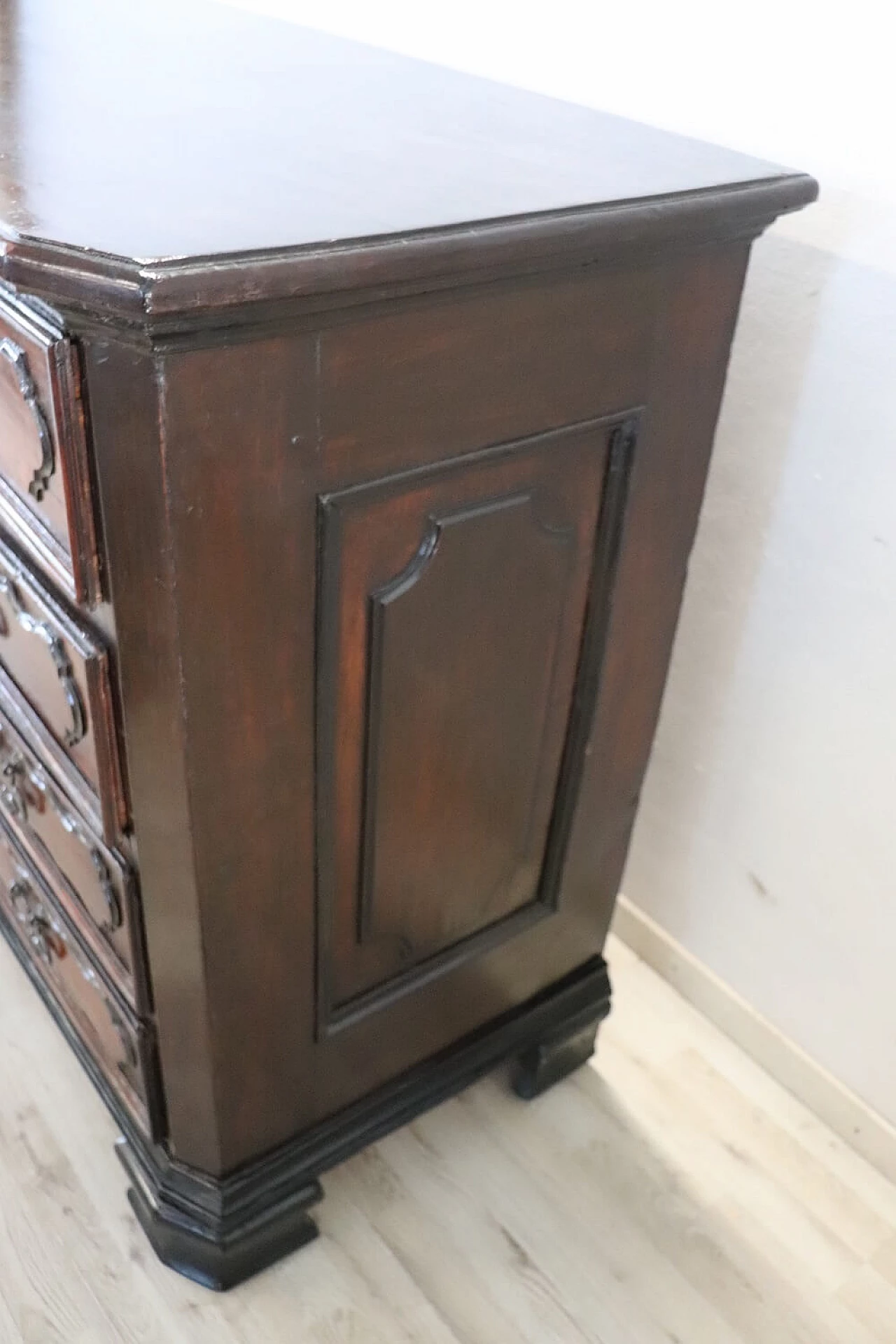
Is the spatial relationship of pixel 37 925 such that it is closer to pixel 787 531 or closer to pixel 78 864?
pixel 78 864

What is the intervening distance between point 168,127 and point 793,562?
697 mm

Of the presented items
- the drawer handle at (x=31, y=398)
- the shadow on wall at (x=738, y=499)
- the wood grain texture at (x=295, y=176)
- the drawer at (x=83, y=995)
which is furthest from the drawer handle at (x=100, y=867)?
the shadow on wall at (x=738, y=499)

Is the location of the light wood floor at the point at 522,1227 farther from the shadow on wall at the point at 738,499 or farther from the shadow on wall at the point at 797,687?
the shadow on wall at the point at 738,499

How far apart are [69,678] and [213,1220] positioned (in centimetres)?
55

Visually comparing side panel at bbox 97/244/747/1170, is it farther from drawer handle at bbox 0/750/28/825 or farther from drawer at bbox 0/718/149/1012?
drawer handle at bbox 0/750/28/825

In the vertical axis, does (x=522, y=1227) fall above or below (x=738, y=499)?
below

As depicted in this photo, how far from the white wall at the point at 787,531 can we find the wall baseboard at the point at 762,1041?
0.02 metres

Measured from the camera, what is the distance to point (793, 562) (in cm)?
113

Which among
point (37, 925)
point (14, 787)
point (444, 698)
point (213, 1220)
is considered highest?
point (444, 698)

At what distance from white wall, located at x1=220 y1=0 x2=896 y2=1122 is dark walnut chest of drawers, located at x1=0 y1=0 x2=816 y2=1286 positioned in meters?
0.16

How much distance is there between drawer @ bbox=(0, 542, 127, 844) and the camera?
0.79 meters

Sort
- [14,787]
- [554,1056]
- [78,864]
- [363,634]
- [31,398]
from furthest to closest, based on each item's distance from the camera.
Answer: [554,1056]
[14,787]
[78,864]
[363,634]
[31,398]

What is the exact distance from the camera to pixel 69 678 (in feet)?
2.68

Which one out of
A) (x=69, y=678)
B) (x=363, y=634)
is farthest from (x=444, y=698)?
(x=69, y=678)
